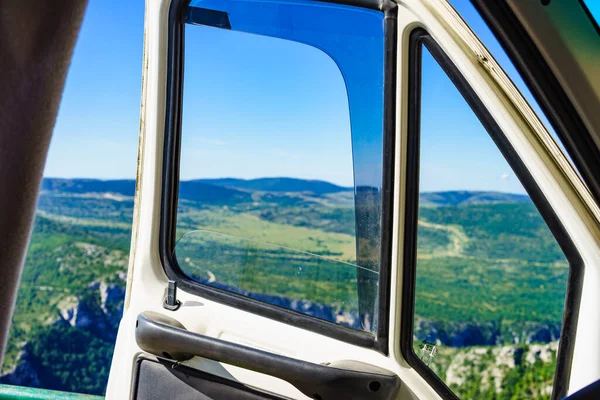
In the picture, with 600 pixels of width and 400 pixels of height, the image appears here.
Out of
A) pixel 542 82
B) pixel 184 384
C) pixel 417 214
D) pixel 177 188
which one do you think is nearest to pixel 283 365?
pixel 184 384

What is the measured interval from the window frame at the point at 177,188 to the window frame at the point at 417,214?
4cm

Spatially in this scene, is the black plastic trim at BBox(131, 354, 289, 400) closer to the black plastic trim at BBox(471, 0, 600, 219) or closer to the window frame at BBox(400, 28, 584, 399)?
the window frame at BBox(400, 28, 584, 399)

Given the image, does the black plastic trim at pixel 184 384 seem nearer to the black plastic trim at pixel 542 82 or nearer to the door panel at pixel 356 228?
the door panel at pixel 356 228

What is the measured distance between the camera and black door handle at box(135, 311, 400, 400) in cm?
135

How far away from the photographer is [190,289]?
1774 millimetres

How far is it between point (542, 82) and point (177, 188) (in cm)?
127

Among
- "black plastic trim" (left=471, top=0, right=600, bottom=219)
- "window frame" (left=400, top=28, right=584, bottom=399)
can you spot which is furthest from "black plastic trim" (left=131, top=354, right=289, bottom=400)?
"black plastic trim" (left=471, top=0, right=600, bottom=219)

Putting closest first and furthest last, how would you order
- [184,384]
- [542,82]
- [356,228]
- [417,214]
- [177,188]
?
[542,82] → [417,214] → [356,228] → [184,384] → [177,188]

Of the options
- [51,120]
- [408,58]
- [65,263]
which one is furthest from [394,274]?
[65,263]

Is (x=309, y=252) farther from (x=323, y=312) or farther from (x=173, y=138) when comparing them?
(x=173, y=138)

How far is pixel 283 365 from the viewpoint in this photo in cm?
143

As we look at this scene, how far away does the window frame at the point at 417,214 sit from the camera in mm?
1109

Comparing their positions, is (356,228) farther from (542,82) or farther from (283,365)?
(542,82)

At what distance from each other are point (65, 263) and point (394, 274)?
13611mm
